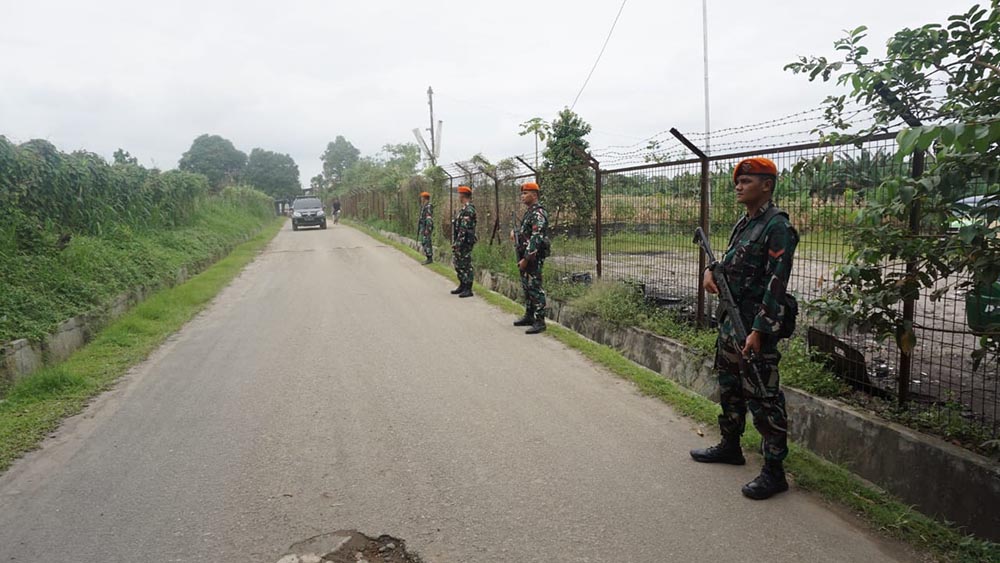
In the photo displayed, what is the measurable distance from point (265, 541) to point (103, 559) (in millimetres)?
687

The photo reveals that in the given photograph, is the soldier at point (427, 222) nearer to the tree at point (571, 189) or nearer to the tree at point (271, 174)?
the tree at point (571, 189)

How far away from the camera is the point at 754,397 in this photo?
329 cm

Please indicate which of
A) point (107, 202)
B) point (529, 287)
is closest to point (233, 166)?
point (107, 202)

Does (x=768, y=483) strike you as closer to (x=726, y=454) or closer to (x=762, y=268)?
(x=726, y=454)

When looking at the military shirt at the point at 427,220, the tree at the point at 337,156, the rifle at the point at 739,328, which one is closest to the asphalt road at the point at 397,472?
the rifle at the point at 739,328

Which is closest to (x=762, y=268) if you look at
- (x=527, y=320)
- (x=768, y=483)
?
(x=768, y=483)

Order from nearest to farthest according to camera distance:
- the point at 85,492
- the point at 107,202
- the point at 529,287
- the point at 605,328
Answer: the point at 85,492 < the point at 605,328 < the point at 529,287 < the point at 107,202

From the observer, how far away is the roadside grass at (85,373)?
421cm

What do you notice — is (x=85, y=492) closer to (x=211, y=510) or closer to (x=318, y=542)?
(x=211, y=510)

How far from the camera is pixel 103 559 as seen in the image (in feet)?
8.93

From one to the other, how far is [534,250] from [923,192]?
454 cm

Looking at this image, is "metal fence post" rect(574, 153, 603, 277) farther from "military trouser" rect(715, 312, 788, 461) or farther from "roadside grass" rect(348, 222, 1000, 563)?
"military trouser" rect(715, 312, 788, 461)

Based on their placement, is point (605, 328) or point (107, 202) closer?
point (605, 328)

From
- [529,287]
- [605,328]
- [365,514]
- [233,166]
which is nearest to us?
[365,514]
